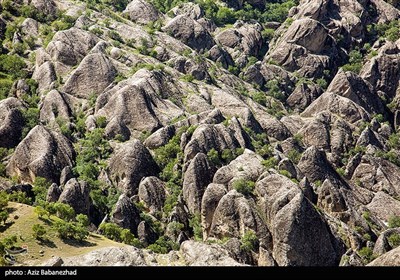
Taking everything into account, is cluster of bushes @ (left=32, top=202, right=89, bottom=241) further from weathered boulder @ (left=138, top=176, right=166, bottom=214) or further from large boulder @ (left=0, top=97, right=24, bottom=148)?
large boulder @ (left=0, top=97, right=24, bottom=148)

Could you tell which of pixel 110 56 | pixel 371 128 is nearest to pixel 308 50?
pixel 371 128

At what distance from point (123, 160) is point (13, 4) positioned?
249 feet

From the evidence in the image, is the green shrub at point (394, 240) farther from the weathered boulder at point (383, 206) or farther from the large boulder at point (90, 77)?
the large boulder at point (90, 77)

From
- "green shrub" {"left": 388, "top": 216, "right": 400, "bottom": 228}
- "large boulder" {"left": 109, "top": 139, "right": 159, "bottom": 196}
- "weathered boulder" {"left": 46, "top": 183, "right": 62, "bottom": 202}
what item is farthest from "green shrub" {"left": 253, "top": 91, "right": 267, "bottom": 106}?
"weathered boulder" {"left": 46, "top": 183, "right": 62, "bottom": 202}

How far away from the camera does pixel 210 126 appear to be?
103875mm

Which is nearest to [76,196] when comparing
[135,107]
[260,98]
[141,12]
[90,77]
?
[135,107]

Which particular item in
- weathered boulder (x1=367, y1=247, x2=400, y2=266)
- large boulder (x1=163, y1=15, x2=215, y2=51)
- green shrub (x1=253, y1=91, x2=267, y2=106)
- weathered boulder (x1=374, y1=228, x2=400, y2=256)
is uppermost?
weathered boulder (x1=367, y1=247, x2=400, y2=266)

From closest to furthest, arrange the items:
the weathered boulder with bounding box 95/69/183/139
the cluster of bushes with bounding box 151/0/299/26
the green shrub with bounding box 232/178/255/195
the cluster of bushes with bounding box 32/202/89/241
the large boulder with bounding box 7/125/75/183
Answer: the cluster of bushes with bounding box 32/202/89/241
the green shrub with bounding box 232/178/255/195
the large boulder with bounding box 7/125/75/183
the weathered boulder with bounding box 95/69/183/139
the cluster of bushes with bounding box 151/0/299/26

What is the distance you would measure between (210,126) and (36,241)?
170 ft

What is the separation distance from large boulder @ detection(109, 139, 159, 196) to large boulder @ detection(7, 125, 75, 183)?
853cm

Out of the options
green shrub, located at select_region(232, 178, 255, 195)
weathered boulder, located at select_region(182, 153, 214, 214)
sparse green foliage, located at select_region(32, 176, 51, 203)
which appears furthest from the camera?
weathered boulder, located at select_region(182, 153, 214, 214)

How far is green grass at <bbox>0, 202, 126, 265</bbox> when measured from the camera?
55.3 meters

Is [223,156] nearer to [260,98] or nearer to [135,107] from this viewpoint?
[135,107]

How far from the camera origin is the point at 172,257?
5319 centimetres
